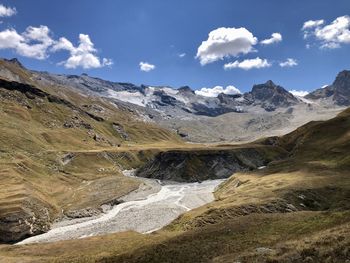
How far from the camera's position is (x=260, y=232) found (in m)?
55.8

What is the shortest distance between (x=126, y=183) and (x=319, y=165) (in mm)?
72898

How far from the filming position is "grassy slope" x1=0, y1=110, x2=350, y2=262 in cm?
3903

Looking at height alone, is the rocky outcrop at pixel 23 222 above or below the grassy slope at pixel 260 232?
above

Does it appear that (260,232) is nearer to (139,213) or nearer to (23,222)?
(23,222)

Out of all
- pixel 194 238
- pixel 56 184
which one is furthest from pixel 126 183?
pixel 194 238

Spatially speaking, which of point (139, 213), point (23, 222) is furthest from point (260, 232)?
point (139, 213)

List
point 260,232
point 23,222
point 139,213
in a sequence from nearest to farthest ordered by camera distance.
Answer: point 260,232, point 23,222, point 139,213

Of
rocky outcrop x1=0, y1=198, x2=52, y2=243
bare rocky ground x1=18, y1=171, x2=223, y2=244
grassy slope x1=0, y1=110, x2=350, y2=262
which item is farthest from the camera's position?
bare rocky ground x1=18, y1=171, x2=223, y2=244

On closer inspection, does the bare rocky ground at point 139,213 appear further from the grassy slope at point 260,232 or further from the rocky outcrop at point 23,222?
the grassy slope at point 260,232

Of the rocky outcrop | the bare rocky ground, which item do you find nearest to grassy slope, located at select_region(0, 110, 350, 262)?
the bare rocky ground

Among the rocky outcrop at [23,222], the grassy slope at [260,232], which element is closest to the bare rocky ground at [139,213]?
the rocky outcrop at [23,222]

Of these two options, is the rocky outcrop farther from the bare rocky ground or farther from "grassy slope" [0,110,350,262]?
"grassy slope" [0,110,350,262]

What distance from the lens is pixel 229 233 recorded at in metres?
57.2

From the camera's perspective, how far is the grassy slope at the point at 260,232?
128 feet
